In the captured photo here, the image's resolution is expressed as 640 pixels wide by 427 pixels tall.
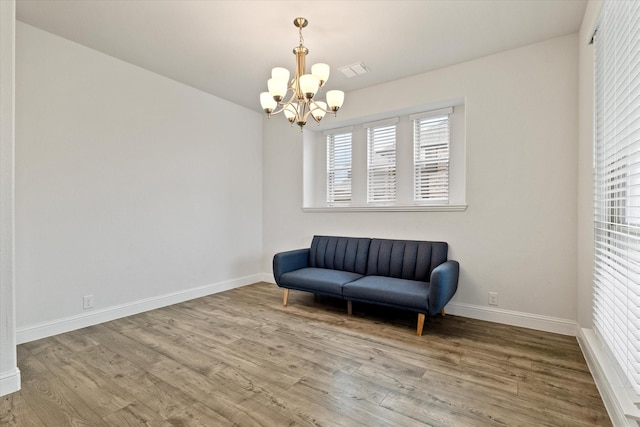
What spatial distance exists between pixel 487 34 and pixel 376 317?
3007 millimetres

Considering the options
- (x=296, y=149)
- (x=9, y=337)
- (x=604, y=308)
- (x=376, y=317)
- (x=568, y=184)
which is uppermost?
(x=296, y=149)

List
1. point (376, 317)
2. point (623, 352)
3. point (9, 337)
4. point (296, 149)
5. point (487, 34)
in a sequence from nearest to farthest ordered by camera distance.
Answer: point (623, 352)
point (9, 337)
point (487, 34)
point (376, 317)
point (296, 149)

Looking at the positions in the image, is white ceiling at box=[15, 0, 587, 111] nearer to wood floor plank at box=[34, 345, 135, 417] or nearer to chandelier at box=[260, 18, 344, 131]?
chandelier at box=[260, 18, 344, 131]

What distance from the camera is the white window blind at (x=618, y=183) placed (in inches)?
58.7

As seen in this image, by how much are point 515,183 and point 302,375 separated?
272cm

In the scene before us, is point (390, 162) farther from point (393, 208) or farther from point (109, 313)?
point (109, 313)

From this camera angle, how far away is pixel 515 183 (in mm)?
3100

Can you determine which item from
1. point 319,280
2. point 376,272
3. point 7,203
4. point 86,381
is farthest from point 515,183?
point 7,203

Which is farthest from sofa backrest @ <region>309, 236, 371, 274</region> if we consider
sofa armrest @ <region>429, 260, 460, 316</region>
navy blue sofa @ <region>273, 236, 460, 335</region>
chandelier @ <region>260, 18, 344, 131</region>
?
chandelier @ <region>260, 18, 344, 131</region>

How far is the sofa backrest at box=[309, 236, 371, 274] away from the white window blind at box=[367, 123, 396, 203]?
70 cm

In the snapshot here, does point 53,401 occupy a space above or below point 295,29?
below

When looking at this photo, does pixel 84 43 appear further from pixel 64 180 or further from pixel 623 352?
pixel 623 352

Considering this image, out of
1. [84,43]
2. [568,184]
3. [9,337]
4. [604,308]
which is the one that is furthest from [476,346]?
[84,43]

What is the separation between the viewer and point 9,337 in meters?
1.97
